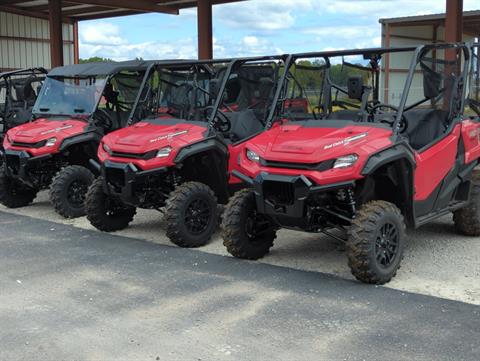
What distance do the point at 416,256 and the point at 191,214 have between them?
236cm

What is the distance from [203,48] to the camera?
51.2 ft

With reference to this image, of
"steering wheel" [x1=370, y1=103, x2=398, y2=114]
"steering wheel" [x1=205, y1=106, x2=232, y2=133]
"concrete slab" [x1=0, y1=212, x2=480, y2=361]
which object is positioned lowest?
"concrete slab" [x1=0, y1=212, x2=480, y2=361]

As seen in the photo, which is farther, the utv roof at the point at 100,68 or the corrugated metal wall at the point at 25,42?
the corrugated metal wall at the point at 25,42

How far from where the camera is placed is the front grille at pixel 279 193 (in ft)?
17.2

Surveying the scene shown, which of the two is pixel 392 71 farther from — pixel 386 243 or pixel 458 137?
pixel 386 243

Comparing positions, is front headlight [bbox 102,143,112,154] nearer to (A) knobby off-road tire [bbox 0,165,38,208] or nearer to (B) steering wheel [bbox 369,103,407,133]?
(A) knobby off-road tire [bbox 0,165,38,208]

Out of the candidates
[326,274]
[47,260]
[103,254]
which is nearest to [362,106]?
[326,274]

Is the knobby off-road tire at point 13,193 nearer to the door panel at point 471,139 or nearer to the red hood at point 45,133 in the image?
the red hood at point 45,133

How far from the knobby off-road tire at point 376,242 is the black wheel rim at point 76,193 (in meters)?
4.45

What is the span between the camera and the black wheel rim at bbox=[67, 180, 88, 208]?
829 cm

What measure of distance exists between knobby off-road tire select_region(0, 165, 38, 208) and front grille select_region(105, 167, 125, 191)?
302cm

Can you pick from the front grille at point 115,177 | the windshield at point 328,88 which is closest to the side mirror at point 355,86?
the windshield at point 328,88

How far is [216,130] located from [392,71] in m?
3.30

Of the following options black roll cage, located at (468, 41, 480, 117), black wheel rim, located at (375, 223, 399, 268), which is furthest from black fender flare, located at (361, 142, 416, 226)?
black roll cage, located at (468, 41, 480, 117)
